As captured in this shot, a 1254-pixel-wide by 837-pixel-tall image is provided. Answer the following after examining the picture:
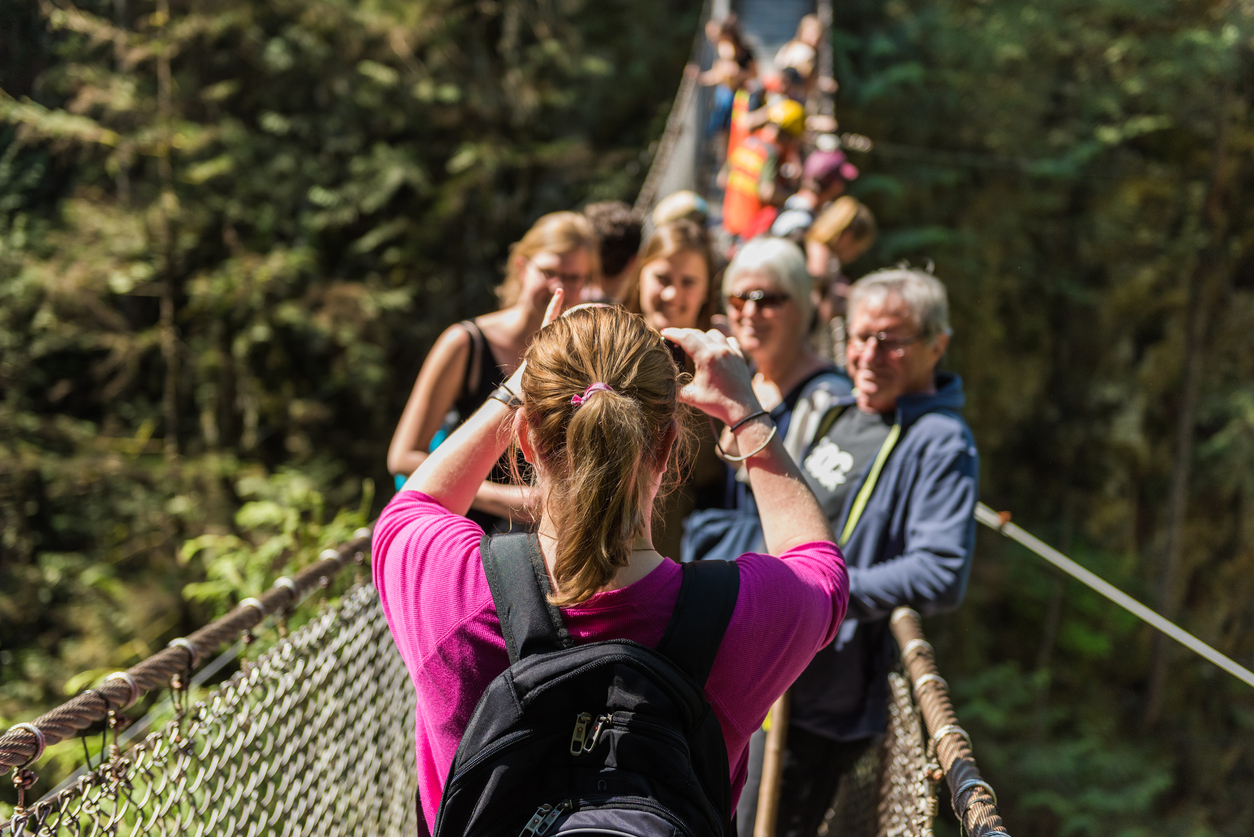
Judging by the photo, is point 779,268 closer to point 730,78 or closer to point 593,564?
point 593,564

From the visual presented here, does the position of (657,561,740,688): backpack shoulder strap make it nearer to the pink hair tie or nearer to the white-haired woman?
the pink hair tie

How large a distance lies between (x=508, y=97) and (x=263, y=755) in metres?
7.51

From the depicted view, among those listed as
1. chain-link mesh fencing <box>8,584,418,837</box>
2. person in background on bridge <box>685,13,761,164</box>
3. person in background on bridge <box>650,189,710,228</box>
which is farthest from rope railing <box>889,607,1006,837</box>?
person in background on bridge <box>685,13,761,164</box>

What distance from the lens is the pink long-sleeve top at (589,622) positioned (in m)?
0.80

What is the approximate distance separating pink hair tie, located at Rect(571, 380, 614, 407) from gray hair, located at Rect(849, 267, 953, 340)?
35.8 inches

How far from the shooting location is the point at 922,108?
8859 mm

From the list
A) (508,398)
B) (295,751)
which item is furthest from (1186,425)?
(508,398)

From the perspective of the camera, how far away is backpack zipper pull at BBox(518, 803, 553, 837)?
74cm

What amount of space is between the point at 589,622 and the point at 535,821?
0.18 m

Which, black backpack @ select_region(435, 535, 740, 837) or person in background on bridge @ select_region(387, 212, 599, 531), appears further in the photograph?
person in background on bridge @ select_region(387, 212, 599, 531)

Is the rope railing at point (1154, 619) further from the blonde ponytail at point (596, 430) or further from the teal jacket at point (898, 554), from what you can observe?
the blonde ponytail at point (596, 430)

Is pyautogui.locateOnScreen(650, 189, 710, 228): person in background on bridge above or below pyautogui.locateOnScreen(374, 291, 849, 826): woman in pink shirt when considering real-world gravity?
above

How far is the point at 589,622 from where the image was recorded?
791 millimetres

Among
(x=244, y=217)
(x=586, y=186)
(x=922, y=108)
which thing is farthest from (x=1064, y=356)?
(x=244, y=217)
